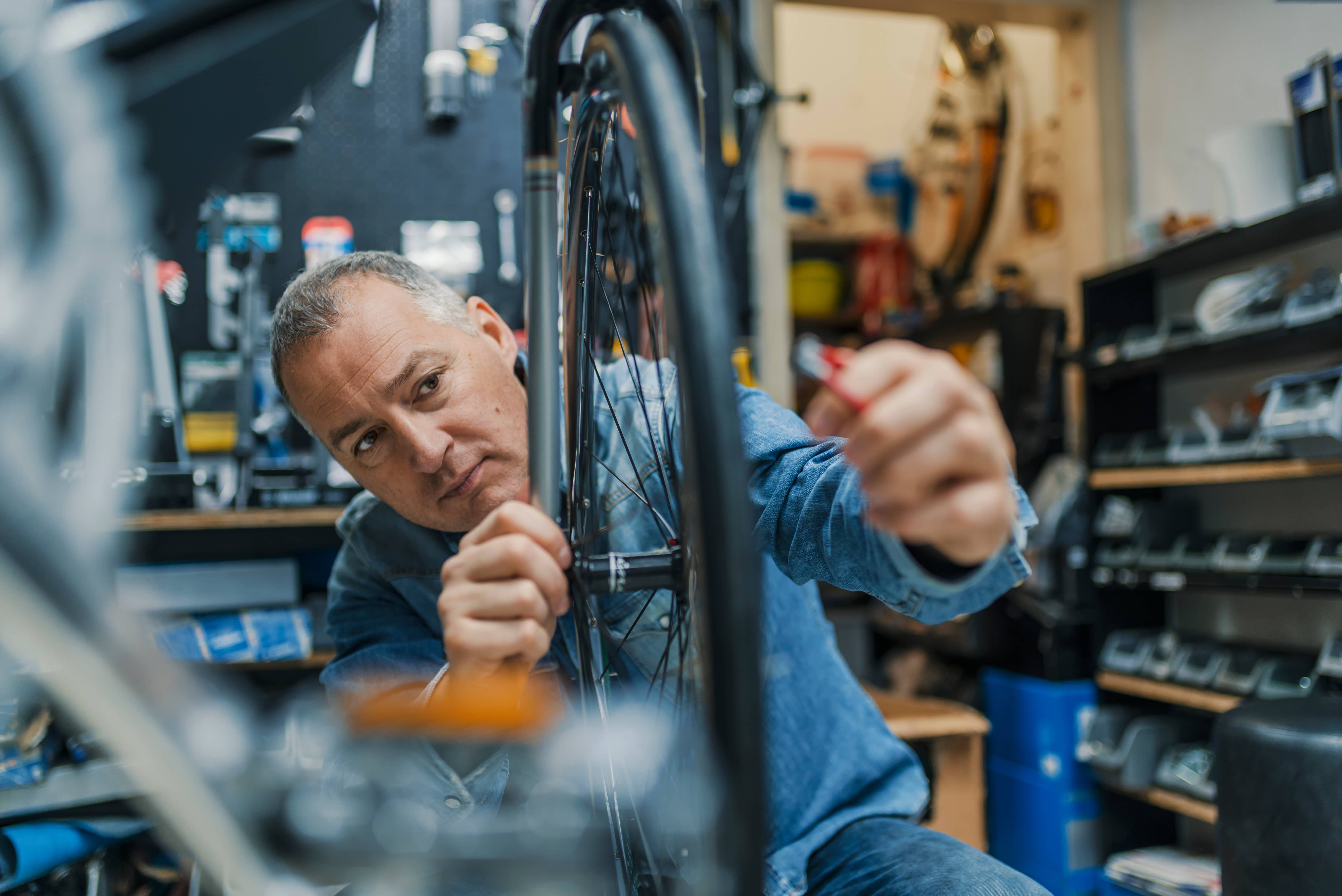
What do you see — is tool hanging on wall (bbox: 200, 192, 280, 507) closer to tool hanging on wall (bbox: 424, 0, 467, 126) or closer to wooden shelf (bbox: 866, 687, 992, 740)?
tool hanging on wall (bbox: 424, 0, 467, 126)

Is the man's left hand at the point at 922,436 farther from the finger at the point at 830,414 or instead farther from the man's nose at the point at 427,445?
the man's nose at the point at 427,445

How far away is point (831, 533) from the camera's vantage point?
854 millimetres

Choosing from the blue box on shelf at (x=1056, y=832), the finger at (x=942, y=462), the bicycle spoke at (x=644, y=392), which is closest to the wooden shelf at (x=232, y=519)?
the bicycle spoke at (x=644, y=392)

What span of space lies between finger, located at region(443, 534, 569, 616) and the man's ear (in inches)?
21.9

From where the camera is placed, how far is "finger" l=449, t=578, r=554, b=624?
2.26 feet

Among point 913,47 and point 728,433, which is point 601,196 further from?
point 913,47

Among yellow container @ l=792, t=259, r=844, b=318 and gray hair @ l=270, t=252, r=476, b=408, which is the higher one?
yellow container @ l=792, t=259, r=844, b=318

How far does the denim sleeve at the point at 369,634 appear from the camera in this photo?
1.27 m

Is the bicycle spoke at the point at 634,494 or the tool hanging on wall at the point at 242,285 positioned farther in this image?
the tool hanging on wall at the point at 242,285

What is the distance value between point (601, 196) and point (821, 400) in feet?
1.60

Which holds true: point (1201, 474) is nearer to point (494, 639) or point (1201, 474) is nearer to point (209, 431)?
point (494, 639)

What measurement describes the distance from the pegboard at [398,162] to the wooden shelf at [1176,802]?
218cm

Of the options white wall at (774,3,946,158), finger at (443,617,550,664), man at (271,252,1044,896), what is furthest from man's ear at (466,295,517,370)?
white wall at (774,3,946,158)

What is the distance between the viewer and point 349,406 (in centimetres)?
106
